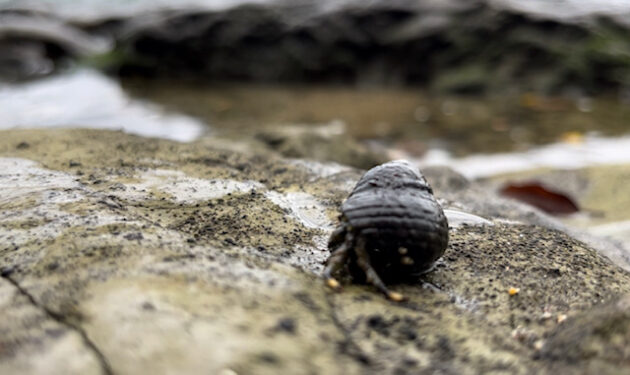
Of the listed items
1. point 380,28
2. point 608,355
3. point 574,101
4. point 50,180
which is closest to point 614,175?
point 574,101

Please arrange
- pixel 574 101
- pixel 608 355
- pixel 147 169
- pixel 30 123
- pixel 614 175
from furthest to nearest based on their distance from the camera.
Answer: pixel 574 101
pixel 30 123
pixel 614 175
pixel 147 169
pixel 608 355

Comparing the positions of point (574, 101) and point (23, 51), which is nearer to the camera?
point (574, 101)

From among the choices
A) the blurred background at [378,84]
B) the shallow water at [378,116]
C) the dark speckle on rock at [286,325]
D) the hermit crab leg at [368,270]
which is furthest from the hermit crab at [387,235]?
the shallow water at [378,116]

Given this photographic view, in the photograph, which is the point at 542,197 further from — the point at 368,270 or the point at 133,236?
the point at 133,236

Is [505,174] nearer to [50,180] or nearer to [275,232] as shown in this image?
[275,232]

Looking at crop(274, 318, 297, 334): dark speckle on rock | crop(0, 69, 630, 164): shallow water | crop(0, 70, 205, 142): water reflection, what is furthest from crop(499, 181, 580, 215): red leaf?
crop(0, 70, 205, 142): water reflection
